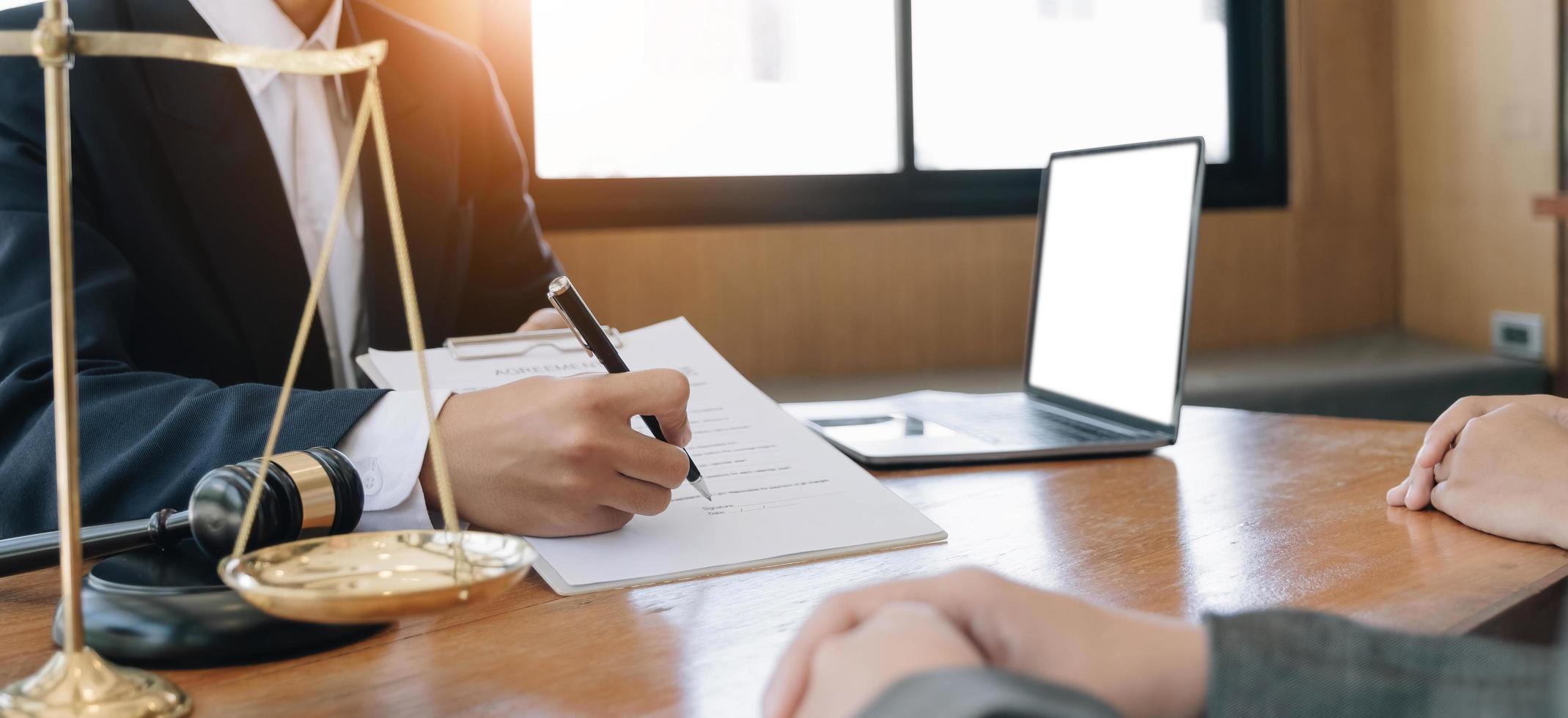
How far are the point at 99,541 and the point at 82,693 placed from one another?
19cm

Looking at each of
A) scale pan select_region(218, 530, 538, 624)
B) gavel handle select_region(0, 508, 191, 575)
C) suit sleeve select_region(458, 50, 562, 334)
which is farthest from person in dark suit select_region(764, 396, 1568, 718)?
suit sleeve select_region(458, 50, 562, 334)

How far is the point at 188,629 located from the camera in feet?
1.68

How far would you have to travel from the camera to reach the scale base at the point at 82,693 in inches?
16.5

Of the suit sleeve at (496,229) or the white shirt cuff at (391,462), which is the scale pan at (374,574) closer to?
the white shirt cuff at (391,462)

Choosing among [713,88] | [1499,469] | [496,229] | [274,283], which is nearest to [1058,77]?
[713,88]

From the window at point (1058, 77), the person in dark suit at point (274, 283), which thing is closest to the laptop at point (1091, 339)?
the person in dark suit at point (274, 283)

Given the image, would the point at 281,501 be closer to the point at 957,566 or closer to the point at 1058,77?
the point at 957,566

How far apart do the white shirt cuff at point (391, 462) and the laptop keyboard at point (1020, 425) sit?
0.53 m

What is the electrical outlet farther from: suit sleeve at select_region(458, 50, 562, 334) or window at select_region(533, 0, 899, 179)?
suit sleeve at select_region(458, 50, 562, 334)

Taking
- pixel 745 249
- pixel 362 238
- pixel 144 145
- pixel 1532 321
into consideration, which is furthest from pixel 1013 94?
pixel 144 145

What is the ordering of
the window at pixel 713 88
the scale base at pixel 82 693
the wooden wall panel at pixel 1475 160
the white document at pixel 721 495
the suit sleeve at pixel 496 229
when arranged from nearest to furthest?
the scale base at pixel 82 693, the white document at pixel 721 495, the suit sleeve at pixel 496 229, the window at pixel 713 88, the wooden wall panel at pixel 1475 160

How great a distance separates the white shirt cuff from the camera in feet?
2.37

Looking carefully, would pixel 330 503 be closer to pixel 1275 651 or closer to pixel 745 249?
pixel 1275 651

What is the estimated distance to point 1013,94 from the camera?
2.94 m
